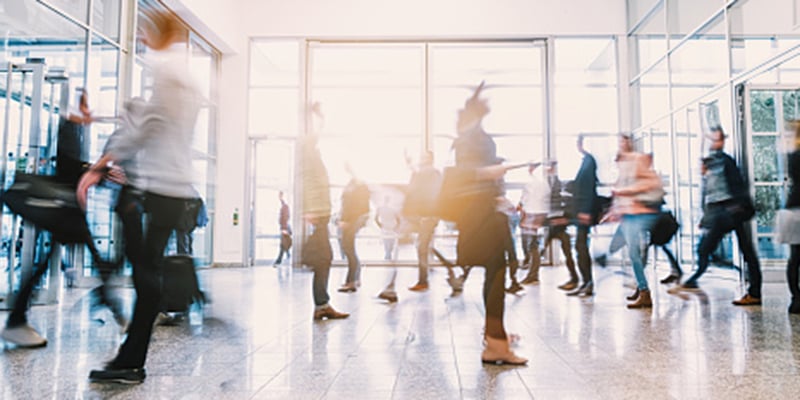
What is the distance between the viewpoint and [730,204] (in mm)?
4973

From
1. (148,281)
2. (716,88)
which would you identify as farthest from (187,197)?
(716,88)

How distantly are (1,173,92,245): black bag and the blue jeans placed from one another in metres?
4.35

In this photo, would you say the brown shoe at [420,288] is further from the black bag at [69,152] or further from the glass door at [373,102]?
the glass door at [373,102]

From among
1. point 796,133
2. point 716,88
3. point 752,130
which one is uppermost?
point 716,88

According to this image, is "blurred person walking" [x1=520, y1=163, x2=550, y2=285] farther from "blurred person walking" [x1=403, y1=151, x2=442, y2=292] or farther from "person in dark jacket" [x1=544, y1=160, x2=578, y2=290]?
"blurred person walking" [x1=403, y1=151, x2=442, y2=292]

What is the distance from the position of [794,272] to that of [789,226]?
400mm

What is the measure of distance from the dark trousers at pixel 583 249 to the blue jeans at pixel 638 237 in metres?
0.77

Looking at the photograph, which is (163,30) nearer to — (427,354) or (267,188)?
(427,354)

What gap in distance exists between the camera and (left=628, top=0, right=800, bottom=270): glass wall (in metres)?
6.88

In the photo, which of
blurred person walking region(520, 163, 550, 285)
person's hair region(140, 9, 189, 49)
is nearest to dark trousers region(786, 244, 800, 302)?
blurred person walking region(520, 163, 550, 285)

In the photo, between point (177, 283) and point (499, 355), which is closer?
point (499, 355)

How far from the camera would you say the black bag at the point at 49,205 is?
11.0 feet

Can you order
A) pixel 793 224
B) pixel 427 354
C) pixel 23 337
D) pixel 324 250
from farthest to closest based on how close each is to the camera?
pixel 793 224 < pixel 324 250 < pixel 23 337 < pixel 427 354

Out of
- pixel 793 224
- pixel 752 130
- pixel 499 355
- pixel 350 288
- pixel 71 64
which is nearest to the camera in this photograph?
pixel 499 355
